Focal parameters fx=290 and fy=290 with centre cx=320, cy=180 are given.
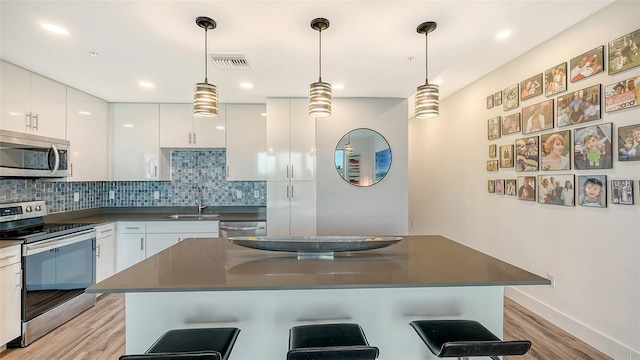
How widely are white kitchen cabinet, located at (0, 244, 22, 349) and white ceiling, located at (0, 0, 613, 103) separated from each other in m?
1.69

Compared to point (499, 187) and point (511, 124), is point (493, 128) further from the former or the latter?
point (499, 187)

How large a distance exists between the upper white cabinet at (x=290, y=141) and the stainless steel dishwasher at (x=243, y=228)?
62cm

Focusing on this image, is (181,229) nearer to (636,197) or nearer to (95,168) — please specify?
(95,168)

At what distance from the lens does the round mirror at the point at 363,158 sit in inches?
147

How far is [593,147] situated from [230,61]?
3.15m

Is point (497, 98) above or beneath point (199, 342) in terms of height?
above

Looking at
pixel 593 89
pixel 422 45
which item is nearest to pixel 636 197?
pixel 593 89

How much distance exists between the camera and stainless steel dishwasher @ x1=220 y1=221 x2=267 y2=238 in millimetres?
3730

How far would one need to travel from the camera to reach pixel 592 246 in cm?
238

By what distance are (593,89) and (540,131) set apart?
23.9 inches

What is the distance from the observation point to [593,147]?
2.34 m

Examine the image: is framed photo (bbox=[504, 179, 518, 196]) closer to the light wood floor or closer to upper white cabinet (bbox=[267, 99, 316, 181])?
the light wood floor

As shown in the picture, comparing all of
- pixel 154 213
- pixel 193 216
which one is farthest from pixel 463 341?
pixel 154 213

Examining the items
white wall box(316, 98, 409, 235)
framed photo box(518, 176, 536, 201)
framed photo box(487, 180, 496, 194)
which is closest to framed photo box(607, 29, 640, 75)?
framed photo box(518, 176, 536, 201)
